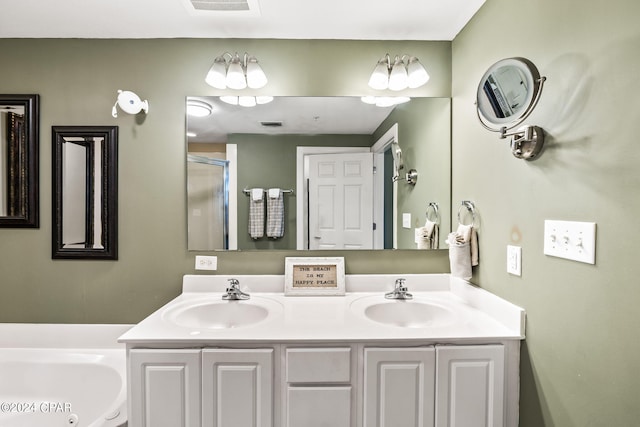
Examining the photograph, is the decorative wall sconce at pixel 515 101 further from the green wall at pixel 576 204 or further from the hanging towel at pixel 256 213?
the hanging towel at pixel 256 213

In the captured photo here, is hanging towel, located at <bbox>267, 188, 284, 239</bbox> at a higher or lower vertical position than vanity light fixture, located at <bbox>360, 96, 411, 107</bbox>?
lower

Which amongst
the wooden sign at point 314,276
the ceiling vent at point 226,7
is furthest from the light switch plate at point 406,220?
the ceiling vent at point 226,7

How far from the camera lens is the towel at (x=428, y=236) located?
6.18 ft

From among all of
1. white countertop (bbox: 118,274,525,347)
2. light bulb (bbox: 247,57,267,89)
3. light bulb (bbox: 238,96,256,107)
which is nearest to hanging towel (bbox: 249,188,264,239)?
white countertop (bbox: 118,274,525,347)

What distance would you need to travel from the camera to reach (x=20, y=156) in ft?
5.98

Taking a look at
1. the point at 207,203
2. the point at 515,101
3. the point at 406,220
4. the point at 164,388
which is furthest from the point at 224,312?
the point at 515,101

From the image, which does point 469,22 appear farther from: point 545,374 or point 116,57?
Answer: point 116,57

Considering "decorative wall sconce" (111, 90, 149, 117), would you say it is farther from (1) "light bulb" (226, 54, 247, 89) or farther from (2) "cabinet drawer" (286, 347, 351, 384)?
(2) "cabinet drawer" (286, 347, 351, 384)

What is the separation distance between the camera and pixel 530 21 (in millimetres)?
1239

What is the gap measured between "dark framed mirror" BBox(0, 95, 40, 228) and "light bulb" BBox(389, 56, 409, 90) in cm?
196

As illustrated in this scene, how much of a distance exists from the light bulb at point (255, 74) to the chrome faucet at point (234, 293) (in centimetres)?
107

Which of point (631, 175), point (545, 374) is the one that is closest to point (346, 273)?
point (545, 374)

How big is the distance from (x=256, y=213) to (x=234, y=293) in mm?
450

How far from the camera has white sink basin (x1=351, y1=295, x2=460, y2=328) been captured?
168cm
